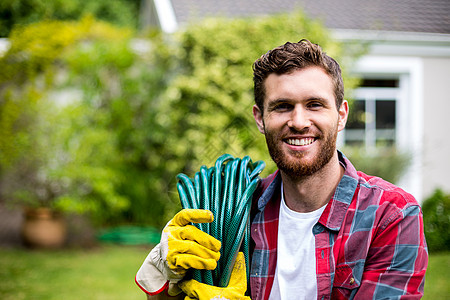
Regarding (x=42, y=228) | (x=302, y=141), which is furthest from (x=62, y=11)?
(x=302, y=141)

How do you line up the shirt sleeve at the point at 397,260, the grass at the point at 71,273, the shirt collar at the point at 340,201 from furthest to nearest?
the grass at the point at 71,273 < the shirt collar at the point at 340,201 < the shirt sleeve at the point at 397,260

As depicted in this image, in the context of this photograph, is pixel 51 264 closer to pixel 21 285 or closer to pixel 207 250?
pixel 21 285

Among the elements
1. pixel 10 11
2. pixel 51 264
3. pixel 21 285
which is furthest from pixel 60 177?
pixel 10 11

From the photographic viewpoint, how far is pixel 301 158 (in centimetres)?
193

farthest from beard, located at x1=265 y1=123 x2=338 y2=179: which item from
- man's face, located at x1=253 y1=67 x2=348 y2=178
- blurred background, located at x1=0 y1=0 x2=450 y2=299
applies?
blurred background, located at x1=0 y1=0 x2=450 y2=299

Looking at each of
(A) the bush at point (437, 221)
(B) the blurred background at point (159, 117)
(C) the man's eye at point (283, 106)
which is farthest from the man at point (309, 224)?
(A) the bush at point (437, 221)

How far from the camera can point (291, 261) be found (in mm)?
1902

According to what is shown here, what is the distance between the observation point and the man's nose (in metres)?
1.87

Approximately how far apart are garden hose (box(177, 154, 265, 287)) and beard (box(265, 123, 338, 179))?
0.52 ft

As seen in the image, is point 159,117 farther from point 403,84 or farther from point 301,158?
point 301,158

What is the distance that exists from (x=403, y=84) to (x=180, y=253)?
7.53 metres

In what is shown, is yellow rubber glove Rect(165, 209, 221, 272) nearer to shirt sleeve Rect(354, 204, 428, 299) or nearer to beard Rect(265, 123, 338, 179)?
beard Rect(265, 123, 338, 179)

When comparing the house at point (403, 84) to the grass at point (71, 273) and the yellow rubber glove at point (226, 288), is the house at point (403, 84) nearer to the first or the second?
the grass at point (71, 273)

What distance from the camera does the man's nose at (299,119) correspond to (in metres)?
1.87
